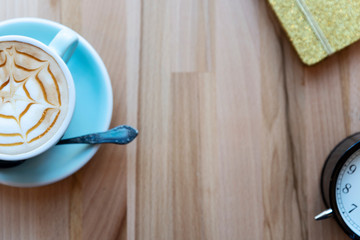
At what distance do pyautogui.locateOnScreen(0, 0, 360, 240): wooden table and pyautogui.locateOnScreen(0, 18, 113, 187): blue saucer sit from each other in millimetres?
46

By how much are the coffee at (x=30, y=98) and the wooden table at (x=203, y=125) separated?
0.12 metres

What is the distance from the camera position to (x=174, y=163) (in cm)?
67

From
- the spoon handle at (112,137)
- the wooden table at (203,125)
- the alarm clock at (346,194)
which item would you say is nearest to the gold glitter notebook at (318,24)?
the wooden table at (203,125)

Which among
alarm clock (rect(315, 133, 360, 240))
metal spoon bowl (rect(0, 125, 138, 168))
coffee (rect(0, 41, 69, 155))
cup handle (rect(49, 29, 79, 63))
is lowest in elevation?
alarm clock (rect(315, 133, 360, 240))

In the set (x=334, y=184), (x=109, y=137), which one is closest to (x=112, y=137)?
(x=109, y=137)

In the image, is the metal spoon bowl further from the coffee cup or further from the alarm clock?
the alarm clock

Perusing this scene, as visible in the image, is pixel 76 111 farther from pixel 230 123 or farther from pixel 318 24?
pixel 318 24

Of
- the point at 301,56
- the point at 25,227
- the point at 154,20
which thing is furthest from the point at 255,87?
the point at 25,227

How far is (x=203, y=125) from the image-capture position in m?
0.68

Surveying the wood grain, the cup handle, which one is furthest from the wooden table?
the cup handle

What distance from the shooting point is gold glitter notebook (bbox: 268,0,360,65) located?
0.66 meters

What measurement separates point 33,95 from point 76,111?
88 mm

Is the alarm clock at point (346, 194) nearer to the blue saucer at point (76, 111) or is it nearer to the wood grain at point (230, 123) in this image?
the wood grain at point (230, 123)

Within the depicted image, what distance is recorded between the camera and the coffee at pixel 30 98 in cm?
55
